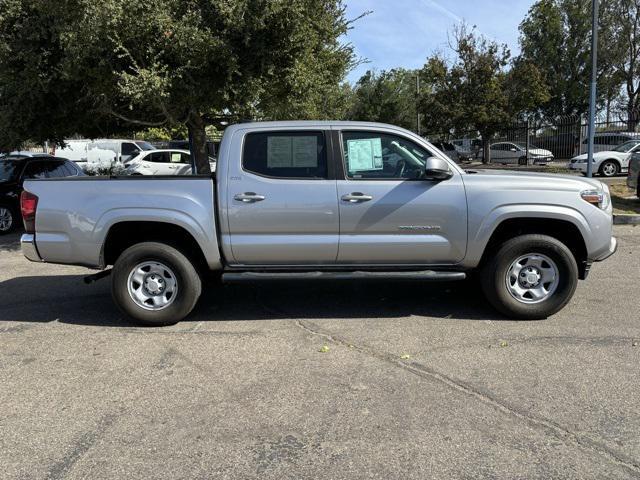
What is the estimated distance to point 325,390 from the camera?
400 cm

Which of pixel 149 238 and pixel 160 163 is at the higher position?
pixel 160 163

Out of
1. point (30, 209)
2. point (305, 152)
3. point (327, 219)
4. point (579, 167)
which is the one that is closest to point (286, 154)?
point (305, 152)

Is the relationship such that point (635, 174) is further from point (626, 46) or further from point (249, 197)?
point (626, 46)

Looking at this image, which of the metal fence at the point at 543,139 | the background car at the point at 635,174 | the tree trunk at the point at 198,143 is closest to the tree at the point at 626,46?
the metal fence at the point at 543,139

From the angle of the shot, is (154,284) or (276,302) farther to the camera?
(276,302)

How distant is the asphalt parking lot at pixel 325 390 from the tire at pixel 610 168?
16.8 m

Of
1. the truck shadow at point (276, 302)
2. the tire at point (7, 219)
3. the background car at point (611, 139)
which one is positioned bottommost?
the truck shadow at point (276, 302)

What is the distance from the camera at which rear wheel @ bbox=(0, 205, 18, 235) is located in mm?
11375

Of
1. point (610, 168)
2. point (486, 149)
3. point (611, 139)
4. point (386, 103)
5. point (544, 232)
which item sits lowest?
point (544, 232)

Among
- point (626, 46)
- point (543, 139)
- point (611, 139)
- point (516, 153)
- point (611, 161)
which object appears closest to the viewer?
point (611, 161)

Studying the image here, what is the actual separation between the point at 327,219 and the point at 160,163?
16683mm

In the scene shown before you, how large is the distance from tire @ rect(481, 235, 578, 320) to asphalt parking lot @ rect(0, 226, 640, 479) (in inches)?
7.2

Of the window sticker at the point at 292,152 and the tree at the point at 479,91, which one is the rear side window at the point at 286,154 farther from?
the tree at the point at 479,91

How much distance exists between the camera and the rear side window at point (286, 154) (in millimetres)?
5297
